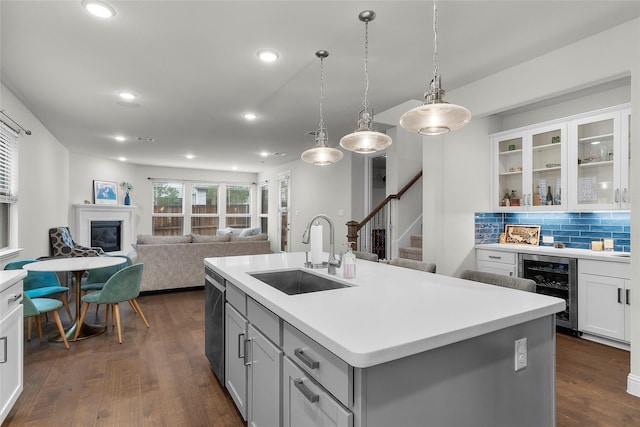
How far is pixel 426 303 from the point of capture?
143 cm

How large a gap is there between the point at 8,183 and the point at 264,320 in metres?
3.79

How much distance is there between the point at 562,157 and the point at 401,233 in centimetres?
231

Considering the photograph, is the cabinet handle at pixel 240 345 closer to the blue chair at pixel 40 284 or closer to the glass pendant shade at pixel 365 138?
the glass pendant shade at pixel 365 138

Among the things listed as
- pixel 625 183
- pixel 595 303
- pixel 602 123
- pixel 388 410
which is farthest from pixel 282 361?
pixel 602 123

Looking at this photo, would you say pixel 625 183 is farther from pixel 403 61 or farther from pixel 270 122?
pixel 270 122

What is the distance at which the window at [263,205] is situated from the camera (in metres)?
9.88

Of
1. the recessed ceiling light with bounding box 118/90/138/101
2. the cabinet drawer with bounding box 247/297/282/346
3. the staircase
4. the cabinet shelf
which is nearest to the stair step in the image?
the staircase

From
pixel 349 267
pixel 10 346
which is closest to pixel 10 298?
pixel 10 346

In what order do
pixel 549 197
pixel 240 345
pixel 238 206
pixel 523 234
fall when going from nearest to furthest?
pixel 240 345 < pixel 549 197 < pixel 523 234 < pixel 238 206

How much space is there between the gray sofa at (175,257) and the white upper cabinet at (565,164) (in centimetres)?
425

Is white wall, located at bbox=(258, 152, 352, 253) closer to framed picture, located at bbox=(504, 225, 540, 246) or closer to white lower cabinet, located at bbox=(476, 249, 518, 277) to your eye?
white lower cabinet, located at bbox=(476, 249, 518, 277)

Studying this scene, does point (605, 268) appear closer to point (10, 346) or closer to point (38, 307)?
point (10, 346)

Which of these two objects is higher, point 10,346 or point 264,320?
point 264,320

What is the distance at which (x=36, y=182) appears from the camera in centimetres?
458
